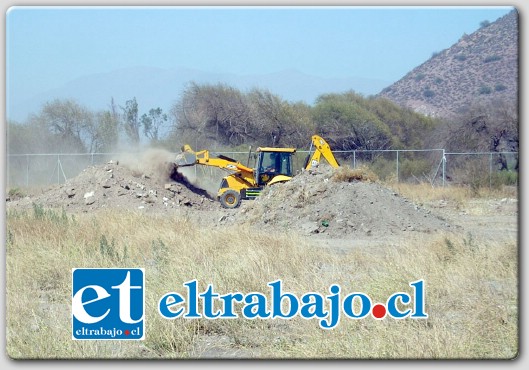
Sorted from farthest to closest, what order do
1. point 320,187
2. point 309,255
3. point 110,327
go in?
point 320,187 < point 309,255 < point 110,327

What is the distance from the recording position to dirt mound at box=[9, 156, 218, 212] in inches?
898

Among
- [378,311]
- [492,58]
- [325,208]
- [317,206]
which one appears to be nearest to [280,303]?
[378,311]

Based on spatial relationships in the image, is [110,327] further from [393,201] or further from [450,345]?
[393,201]

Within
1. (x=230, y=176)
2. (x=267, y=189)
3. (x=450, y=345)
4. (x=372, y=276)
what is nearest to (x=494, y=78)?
(x=372, y=276)

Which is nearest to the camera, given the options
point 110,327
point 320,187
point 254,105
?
point 110,327

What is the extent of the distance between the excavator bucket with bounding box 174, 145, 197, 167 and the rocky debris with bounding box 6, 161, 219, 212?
123 centimetres

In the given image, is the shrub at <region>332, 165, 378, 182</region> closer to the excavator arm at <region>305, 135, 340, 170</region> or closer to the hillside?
the excavator arm at <region>305, 135, 340, 170</region>

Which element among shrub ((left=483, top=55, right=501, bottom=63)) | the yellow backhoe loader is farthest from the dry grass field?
the yellow backhoe loader

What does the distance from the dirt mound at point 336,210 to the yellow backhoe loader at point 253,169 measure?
1602mm

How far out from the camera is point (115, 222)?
43.3ft

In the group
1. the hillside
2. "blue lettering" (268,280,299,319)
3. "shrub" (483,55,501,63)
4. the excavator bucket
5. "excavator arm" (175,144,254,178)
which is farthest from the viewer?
"excavator arm" (175,144,254,178)

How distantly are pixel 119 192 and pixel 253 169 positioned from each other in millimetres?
4233

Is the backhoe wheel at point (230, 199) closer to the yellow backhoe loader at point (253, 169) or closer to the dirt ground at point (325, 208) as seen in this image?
the yellow backhoe loader at point (253, 169)

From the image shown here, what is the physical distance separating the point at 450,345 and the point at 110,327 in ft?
9.42
